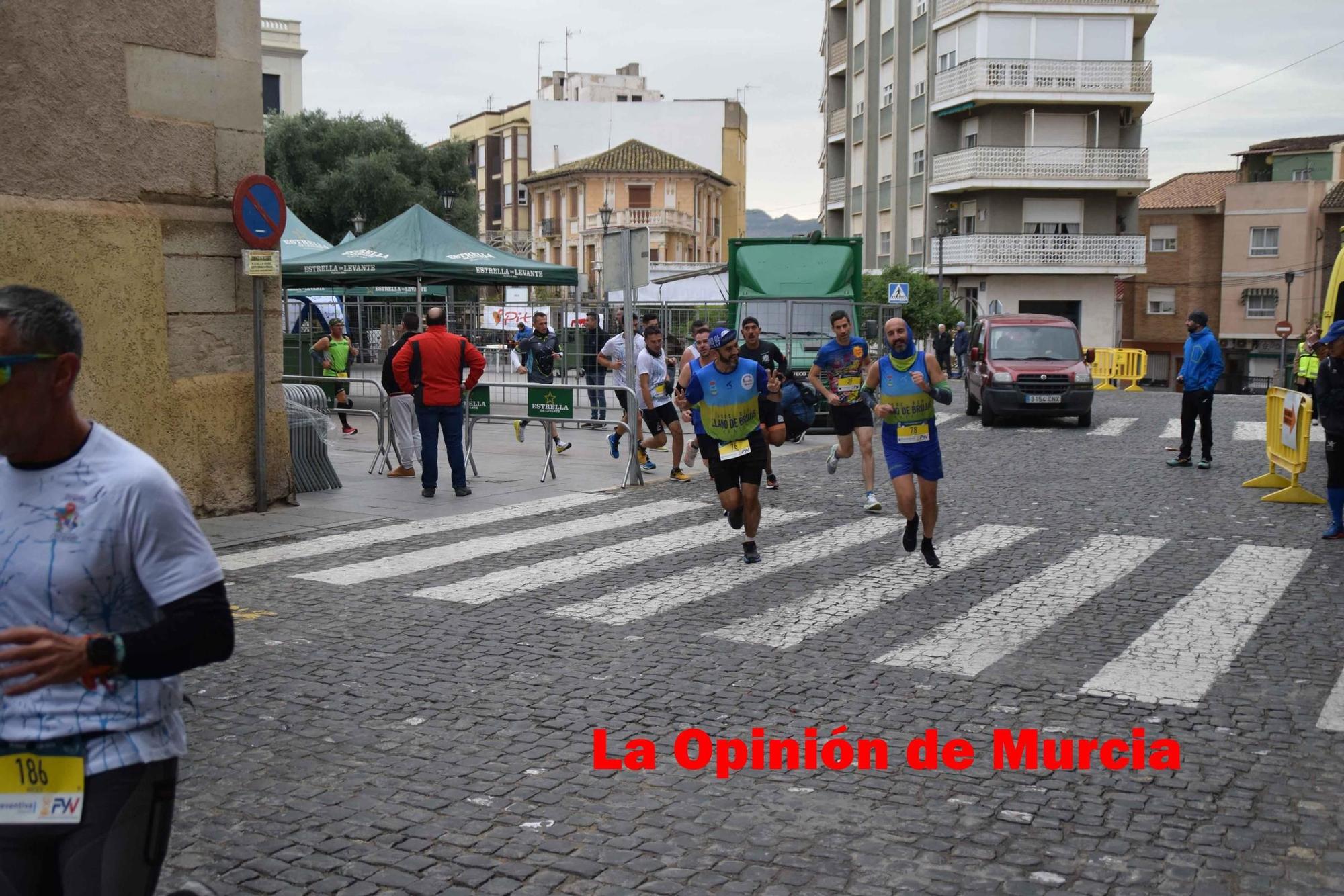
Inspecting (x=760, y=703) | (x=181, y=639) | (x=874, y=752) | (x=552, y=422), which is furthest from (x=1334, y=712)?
(x=552, y=422)

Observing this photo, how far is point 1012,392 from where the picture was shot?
2134cm

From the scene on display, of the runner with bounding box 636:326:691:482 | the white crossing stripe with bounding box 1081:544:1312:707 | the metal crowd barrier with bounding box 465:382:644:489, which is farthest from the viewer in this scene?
the runner with bounding box 636:326:691:482

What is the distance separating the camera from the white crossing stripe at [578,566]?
859 cm

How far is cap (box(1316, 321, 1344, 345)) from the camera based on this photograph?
10.4 meters

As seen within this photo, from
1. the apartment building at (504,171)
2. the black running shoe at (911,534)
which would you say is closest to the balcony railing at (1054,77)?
the black running shoe at (911,534)

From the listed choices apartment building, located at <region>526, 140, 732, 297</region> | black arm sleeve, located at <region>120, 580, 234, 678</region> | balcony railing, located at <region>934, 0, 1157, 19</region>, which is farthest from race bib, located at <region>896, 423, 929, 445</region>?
apartment building, located at <region>526, 140, 732, 297</region>

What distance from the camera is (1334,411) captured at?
10.4 meters

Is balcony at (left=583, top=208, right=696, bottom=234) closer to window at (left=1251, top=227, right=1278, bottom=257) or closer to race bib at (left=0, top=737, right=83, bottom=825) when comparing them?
window at (left=1251, top=227, right=1278, bottom=257)

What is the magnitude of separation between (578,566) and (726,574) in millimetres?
1087

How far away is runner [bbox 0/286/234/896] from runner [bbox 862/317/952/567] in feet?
23.8

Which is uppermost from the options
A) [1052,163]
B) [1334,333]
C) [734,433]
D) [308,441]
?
[1052,163]

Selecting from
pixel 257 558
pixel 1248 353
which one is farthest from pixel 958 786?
pixel 1248 353

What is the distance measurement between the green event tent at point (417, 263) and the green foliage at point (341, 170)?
1229 inches

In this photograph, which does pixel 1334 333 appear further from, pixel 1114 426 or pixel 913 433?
pixel 1114 426
